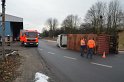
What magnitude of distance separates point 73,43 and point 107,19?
4415cm

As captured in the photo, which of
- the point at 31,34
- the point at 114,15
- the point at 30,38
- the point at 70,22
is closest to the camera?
the point at 30,38

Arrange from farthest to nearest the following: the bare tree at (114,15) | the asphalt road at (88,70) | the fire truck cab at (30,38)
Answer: the bare tree at (114,15) < the fire truck cab at (30,38) < the asphalt road at (88,70)

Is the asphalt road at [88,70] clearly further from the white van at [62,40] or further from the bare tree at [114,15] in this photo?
the bare tree at [114,15]

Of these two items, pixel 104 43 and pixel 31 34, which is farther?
pixel 31 34

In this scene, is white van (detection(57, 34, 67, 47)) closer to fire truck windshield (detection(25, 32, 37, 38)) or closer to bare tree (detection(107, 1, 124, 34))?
fire truck windshield (detection(25, 32, 37, 38))

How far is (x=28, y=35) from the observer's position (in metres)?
38.6

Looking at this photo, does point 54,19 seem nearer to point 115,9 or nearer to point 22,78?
point 115,9

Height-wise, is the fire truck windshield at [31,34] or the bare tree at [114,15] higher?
the bare tree at [114,15]

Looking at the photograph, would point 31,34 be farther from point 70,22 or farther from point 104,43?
point 70,22

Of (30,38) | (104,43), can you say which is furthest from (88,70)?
(30,38)

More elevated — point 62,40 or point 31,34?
point 31,34

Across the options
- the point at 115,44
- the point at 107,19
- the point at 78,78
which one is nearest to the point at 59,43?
the point at 115,44

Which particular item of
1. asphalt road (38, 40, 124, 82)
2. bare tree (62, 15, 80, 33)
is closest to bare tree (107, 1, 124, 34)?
bare tree (62, 15, 80, 33)

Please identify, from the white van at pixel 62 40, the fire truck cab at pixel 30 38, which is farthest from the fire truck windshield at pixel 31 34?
the white van at pixel 62 40
